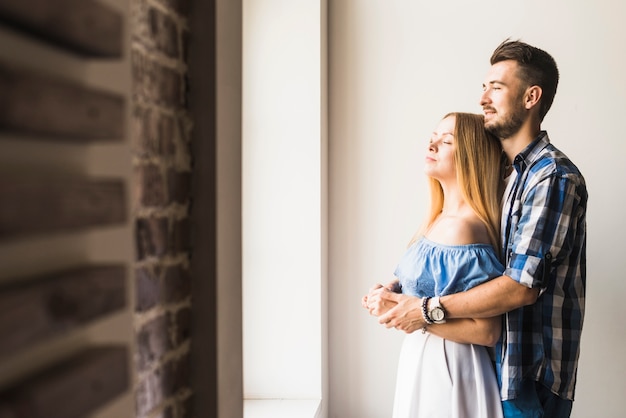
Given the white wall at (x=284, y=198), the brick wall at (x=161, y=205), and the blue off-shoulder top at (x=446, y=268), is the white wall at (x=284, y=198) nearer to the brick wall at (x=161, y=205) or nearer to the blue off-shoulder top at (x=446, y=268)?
the blue off-shoulder top at (x=446, y=268)

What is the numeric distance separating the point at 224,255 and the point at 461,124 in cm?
115

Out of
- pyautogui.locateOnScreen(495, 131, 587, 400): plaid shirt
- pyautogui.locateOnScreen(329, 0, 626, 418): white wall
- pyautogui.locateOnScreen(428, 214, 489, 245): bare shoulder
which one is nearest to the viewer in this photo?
pyautogui.locateOnScreen(495, 131, 587, 400): plaid shirt

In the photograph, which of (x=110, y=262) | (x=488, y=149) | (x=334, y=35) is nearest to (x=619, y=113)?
(x=488, y=149)

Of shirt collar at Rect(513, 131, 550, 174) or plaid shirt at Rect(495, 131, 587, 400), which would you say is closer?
plaid shirt at Rect(495, 131, 587, 400)

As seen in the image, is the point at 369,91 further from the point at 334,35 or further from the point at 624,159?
the point at 624,159

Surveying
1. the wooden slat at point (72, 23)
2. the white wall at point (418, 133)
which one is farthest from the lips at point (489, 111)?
the wooden slat at point (72, 23)

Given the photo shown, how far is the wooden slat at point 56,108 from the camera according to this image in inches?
22.1

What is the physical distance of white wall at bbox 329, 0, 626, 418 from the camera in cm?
295

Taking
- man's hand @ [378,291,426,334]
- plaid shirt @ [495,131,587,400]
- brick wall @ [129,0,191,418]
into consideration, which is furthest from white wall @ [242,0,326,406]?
brick wall @ [129,0,191,418]

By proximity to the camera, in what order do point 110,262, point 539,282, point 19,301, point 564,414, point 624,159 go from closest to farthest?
1. point 19,301
2. point 110,262
3. point 539,282
4. point 564,414
5. point 624,159

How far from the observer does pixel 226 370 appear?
1454 mm

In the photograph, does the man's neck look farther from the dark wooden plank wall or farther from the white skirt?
the dark wooden plank wall

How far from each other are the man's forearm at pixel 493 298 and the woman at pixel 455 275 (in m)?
0.04

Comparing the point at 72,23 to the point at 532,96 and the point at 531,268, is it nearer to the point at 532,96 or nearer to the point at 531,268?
the point at 531,268
